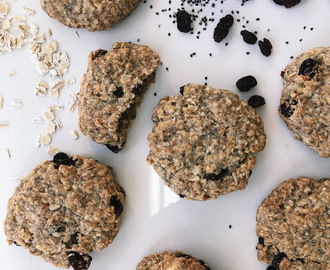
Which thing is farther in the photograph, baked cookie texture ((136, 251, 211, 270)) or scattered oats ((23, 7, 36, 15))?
scattered oats ((23, 7, 36, 15))

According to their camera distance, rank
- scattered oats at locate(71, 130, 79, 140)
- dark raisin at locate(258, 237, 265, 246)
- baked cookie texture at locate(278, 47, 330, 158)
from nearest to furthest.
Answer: baked cookie texture at locate(278, 47, 330, 158)
dark raisin at locate(258, 237, 265, 246)
scattered oats at locate(71, 130, 79, 140)

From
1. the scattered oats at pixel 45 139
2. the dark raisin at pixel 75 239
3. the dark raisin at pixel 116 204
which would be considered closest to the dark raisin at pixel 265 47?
the dark raisin at pixel 116 204

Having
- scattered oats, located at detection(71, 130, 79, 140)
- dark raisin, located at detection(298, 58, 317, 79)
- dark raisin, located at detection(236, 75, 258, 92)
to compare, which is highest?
dark raisin, located at detection(298, 58, 317, 79)

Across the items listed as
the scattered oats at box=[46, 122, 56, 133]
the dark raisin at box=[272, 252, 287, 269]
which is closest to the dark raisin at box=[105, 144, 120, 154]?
the scattered oats at box=[46, 122, 56, 133]

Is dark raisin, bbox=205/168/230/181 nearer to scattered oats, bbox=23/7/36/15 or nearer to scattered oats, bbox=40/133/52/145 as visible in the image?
scattered oats, bbox=40/133/52/145

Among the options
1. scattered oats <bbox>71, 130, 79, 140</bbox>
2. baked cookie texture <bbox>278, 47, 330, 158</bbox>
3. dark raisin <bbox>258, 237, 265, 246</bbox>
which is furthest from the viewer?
scattered oats <bbox>71, 130, 79, 140</bbox>

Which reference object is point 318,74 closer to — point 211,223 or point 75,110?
point 211,223

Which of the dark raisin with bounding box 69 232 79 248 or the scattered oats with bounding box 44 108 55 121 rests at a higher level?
the scattered oats with bounding box 44 108 55 121
